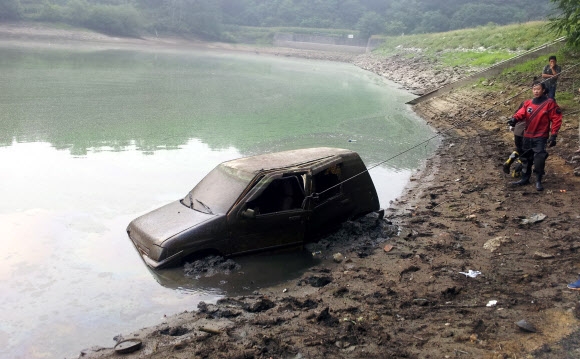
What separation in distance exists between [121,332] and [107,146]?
10.7 m

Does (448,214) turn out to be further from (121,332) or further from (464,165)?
(121,332)

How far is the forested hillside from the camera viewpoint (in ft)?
247

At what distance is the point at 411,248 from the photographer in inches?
347

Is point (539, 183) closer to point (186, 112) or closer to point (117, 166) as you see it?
point (117, 166)

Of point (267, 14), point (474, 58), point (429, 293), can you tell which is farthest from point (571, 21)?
point (267, 14)

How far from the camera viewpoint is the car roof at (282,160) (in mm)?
8578

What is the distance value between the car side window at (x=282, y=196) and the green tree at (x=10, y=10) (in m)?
67.1

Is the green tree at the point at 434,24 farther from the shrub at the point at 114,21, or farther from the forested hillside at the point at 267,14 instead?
the shrub at the point at 114,21

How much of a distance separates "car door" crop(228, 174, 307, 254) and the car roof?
284 millimetres

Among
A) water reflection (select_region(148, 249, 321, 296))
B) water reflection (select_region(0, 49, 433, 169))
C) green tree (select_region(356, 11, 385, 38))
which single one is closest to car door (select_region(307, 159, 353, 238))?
water reflection (select_region(148, 249, 321, 296))

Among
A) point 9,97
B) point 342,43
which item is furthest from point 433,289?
point 342,43

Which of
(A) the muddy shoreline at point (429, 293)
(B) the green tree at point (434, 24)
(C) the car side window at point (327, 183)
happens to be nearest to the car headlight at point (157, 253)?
(A) the muddy shoreline at point (429, 293)

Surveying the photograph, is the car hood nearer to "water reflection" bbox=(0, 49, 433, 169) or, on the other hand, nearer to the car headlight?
the car headlight

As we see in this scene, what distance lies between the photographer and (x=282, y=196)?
28.2ft
